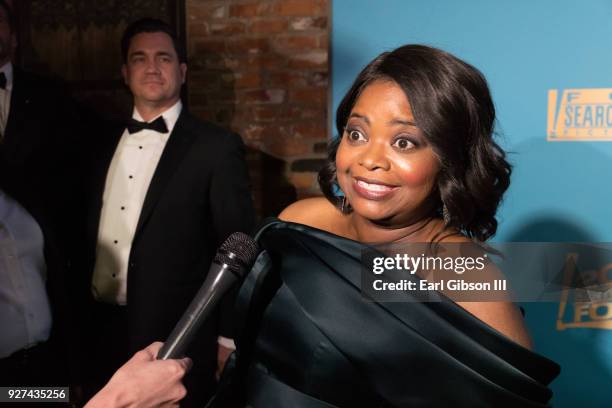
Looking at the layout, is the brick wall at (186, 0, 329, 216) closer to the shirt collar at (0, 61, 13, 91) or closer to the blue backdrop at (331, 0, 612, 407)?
the blue backdrop at (331, 0, 612, 407)

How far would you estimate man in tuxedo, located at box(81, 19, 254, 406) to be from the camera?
209 centimetres

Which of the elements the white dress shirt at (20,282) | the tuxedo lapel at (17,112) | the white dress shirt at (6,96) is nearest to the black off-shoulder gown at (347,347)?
the white dress shirt at (20,282)

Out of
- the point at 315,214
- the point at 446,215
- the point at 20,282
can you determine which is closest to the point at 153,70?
the point at 20,282

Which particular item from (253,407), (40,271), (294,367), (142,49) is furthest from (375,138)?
(142,49)

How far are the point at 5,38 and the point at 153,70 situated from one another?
1.82 ft

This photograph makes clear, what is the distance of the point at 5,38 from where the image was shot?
7.42 feet

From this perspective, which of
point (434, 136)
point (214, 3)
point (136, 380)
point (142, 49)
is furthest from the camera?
point (214, 3)

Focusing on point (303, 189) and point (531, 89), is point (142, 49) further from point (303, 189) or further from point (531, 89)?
point (531, 89)

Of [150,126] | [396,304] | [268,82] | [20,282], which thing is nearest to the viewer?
[396,304]

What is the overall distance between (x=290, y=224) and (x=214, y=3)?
6.45 feet

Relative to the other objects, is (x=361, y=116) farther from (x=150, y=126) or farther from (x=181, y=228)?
(x=150, y=126)

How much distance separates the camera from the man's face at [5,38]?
2.23 metres

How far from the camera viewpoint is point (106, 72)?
3109 millimetres

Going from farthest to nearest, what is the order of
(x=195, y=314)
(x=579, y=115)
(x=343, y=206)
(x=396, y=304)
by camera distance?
(x=579, y=115) → (x=343, y=206) → (x=396, y=304) → (x=195, y=314)
